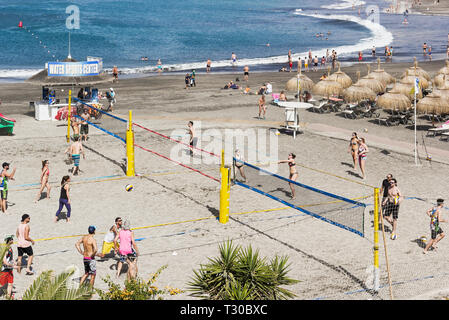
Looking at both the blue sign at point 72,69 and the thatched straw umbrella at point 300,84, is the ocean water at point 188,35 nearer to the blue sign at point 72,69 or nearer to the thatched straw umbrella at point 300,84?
the thatched straw umbrella at point 300,84

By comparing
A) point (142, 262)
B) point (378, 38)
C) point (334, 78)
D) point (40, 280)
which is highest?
point (378, 38)

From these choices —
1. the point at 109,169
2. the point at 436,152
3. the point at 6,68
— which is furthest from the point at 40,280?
the point at 6,68

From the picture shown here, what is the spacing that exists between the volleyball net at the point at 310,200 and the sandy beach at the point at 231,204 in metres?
0.65

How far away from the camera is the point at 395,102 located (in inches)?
1197

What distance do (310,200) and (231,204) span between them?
9.57 ft

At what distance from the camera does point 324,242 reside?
14.8 meters

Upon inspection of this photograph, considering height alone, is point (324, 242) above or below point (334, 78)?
below

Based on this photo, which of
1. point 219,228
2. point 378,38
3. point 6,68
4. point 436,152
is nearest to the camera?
point 219,228

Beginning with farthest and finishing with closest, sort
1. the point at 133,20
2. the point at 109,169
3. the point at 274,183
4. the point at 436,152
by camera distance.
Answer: the point at 133,20 → the point at 436,152 → the point at 109,169 → the point at 274,183

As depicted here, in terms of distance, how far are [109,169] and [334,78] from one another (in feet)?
60.7

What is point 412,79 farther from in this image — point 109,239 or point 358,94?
point 109,239

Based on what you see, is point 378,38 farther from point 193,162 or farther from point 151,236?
point 151,236

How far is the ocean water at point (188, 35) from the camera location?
231ft

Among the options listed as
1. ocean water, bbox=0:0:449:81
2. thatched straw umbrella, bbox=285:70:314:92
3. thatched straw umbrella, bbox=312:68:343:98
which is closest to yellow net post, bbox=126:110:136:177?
thatched straw umbrella, bbox=312:68:343:98
